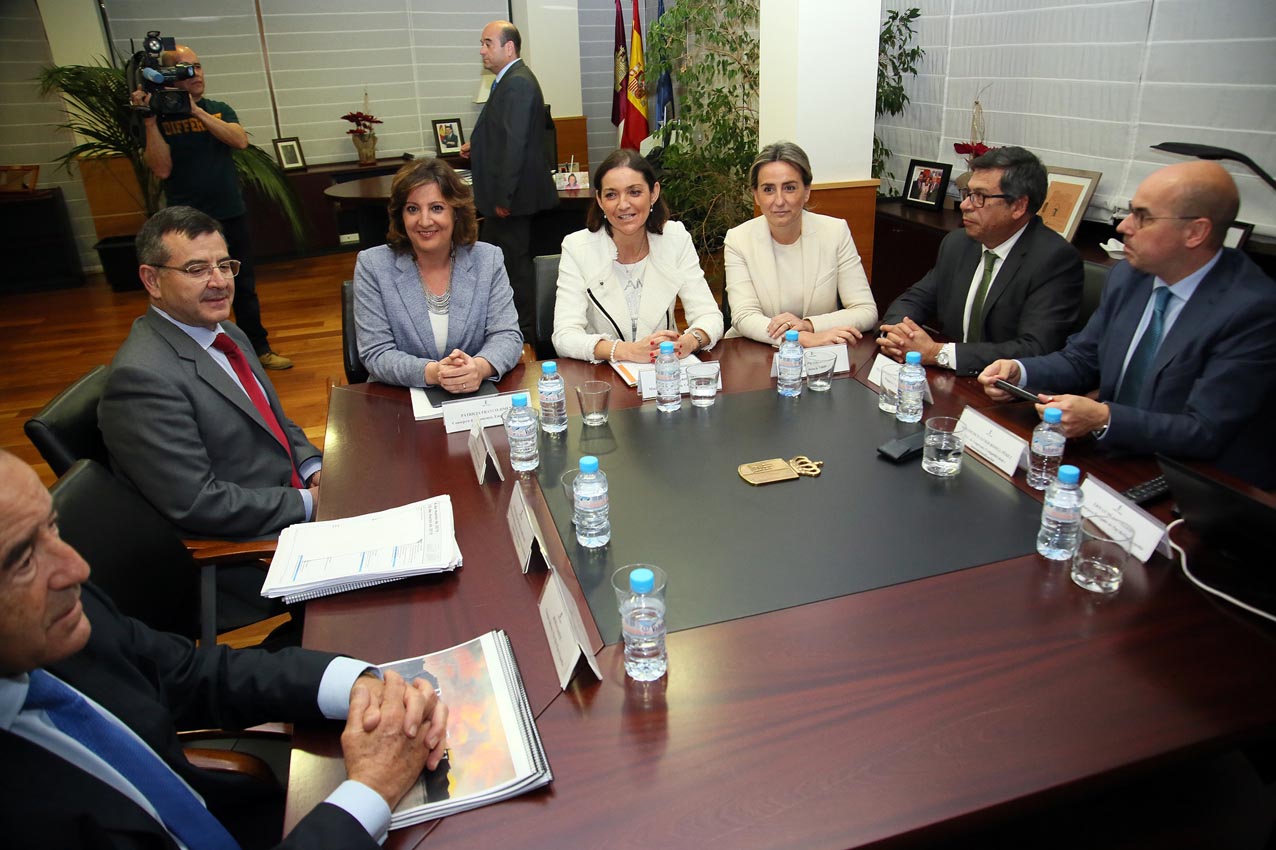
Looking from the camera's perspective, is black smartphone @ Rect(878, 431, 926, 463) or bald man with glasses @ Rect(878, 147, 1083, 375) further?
bald man with glasses @ Rect(878, 147, 1083, 375)

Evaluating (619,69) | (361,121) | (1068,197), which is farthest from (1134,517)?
(361,121)

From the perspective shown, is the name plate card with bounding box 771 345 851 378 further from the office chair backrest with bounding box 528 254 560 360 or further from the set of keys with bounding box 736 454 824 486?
the office chair backrest with bounding box 528 254 560 360

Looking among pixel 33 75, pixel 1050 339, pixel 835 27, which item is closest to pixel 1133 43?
pixel 835 27

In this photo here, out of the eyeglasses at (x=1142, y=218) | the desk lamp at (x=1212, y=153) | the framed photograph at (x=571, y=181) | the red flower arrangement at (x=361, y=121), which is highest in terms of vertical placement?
the red flower arrangement at (x=361, y=121)

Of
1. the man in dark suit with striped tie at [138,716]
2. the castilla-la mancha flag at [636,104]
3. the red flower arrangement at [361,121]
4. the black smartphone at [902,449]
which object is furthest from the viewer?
the red flower arrangement at [361,121]

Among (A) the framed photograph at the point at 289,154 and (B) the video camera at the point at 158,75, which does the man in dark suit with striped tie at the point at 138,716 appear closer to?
(B) the video camera at the point at 158,75

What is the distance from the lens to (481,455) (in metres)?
1.73

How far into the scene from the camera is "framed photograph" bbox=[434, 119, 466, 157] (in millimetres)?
7363

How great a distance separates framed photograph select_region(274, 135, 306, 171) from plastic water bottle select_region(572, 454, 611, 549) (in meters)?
6.64

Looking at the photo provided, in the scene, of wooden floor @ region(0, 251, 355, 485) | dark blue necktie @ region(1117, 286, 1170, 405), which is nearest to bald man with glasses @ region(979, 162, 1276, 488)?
dark blue necktie @ region(1117, 286, 1170, 405)

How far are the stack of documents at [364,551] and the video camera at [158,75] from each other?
11.7 feet

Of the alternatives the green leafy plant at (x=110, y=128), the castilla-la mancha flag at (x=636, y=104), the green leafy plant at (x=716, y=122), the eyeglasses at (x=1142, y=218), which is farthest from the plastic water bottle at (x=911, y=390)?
the green leafy plant at (x=110, y=128)

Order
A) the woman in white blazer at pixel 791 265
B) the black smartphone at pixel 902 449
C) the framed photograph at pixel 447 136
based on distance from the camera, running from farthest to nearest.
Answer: the framed photograph at pixel 447 136 < the woman in white blazer at pixel 791 265 < the black smartphone at pixel 902 449

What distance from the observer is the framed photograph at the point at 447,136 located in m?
7.36
